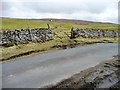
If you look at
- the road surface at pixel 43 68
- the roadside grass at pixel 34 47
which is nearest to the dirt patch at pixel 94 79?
the road surface at pixel 43 68

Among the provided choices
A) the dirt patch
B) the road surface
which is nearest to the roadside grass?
the road surface

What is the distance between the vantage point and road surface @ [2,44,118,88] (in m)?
30.1

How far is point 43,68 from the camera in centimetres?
3694

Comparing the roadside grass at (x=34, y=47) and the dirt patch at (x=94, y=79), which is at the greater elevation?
the roadside grass at (x=34, y=47)

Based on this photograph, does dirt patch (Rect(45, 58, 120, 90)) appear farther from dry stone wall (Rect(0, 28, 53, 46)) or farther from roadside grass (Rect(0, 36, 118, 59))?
dry stone wall (Rect(0, 28, 53, 46))

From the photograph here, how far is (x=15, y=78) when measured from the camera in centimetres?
3158

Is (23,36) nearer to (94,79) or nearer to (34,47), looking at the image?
(34,47)

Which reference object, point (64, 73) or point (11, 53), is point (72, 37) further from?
point (64, 73)

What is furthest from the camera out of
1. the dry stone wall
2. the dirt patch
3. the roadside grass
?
the dry stone wall

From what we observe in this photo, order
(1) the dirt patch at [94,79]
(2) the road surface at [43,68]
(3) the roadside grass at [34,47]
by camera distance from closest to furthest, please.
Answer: (1) the dirt patch at [94,79] → (2) the road surface at [43,68] → (3) the roadside grass at [34,47]

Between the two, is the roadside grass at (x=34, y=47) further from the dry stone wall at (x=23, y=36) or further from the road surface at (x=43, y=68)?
the road surface at (x=43, y=68)

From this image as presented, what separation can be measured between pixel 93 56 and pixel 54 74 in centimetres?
1652

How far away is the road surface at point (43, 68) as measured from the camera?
30.1 metres

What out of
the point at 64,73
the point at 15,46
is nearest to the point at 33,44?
the point at 15,46
